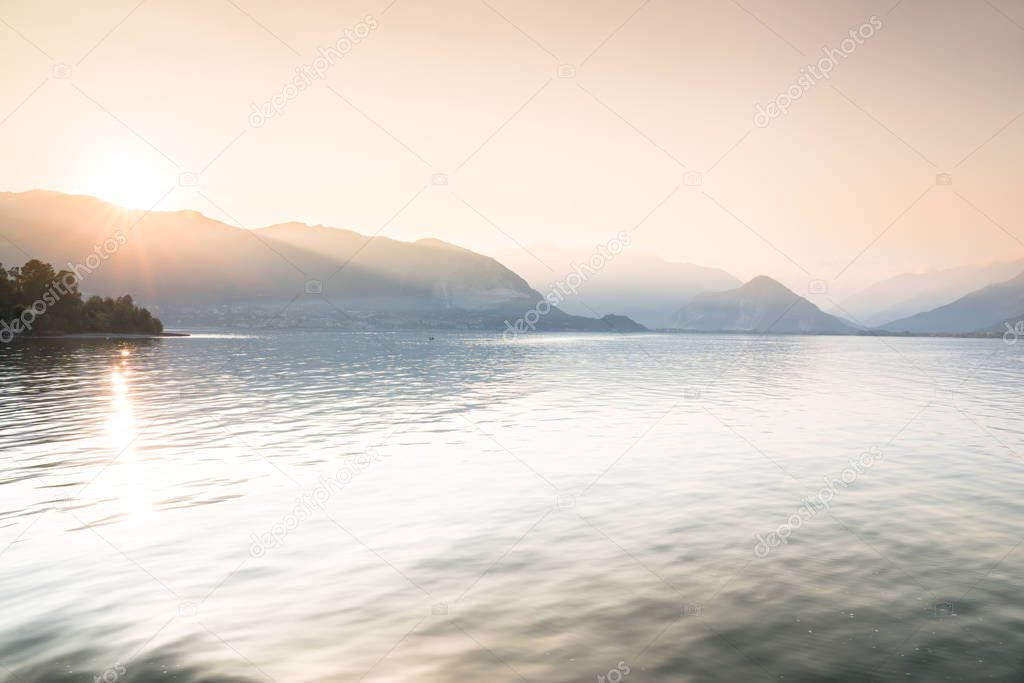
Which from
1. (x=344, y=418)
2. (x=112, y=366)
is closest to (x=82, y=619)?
(x=344, y=418)

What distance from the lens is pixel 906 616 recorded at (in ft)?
46.8

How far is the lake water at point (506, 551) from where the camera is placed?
40.6 ft

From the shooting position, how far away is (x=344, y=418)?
4681 centimetres

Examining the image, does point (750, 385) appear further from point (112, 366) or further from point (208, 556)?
point (112, 366)

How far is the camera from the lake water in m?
12.4

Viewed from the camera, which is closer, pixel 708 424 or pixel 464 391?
pixel 708 424

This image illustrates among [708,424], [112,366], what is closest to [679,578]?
[708,424]

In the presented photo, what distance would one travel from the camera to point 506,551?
18.9 metres

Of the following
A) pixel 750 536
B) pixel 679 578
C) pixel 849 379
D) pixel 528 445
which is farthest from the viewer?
pixel 849 379

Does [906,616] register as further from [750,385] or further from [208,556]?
[750,385]

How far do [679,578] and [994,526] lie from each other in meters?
12.5

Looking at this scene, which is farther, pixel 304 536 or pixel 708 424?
pixel 708 424

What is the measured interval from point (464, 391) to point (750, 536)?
165 feet

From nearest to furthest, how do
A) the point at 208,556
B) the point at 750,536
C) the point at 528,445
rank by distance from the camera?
the point at 208,556
the point at 750,536
the point at 528,445
